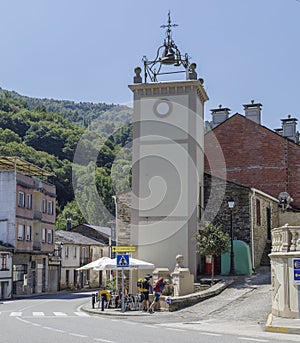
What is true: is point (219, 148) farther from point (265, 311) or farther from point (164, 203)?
point (265, 311)

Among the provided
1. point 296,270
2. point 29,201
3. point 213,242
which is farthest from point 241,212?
point 29,201

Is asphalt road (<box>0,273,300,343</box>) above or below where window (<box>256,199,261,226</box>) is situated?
below

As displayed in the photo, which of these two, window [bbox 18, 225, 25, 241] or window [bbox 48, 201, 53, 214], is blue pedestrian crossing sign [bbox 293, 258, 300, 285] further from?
window [bbox 48, 201, 53, 214]

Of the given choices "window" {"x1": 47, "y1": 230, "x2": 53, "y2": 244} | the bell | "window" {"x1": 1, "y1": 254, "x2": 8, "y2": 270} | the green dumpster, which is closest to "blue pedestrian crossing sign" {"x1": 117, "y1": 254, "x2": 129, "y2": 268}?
the green dumpster

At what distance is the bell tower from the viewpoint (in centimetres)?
3100

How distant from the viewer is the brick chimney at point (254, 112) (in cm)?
4419

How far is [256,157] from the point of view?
4028 cm

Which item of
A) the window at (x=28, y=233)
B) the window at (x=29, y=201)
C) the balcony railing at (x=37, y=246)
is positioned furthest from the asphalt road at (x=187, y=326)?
the balcony railing at (x=37, y=246)

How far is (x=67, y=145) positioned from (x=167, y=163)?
59.6 meters

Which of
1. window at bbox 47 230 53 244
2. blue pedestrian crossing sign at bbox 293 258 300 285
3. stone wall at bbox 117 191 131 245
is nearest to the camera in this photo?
blue pedestrian crossing sign at bbox 293 258 300 285

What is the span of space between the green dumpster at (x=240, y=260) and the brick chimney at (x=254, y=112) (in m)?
16.0

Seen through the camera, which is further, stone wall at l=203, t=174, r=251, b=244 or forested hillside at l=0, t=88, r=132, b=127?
forested hillside at l=0, t=88, r=132, b=127

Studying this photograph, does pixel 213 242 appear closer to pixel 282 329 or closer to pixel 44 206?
pixel 282 329

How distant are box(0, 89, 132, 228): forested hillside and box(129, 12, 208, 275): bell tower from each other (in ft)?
33.1
